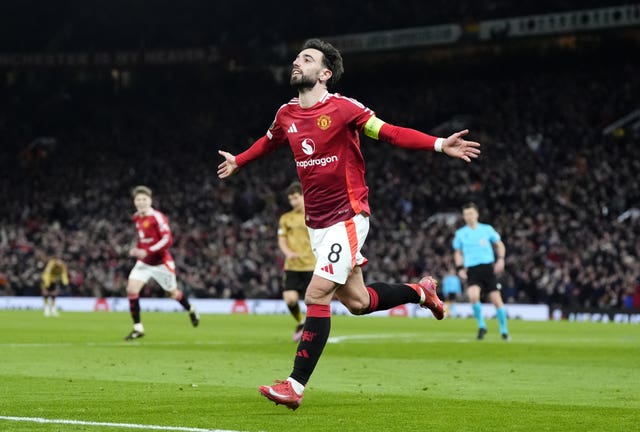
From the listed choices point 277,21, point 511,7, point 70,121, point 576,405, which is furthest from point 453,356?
point 70,121

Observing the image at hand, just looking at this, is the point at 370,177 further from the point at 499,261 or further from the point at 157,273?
the point at 157,273

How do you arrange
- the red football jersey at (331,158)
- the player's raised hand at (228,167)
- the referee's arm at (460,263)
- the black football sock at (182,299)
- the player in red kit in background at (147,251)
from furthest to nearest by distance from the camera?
the referee's arm at (460,263)
the black football sock at (182,299)
the player in red kit in background at (147,251)
the player's raised hand at (228,167)
the red football jersey at (331,158)

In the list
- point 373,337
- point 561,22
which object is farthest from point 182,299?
point 561,22

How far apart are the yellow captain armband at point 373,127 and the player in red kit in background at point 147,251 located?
11.1 meters

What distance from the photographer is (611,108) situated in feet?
146

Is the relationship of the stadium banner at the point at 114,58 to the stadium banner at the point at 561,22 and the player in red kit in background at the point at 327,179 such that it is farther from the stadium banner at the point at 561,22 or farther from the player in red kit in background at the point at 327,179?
the player in red kit in background at the point at 327,179

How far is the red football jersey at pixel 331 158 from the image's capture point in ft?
28.3

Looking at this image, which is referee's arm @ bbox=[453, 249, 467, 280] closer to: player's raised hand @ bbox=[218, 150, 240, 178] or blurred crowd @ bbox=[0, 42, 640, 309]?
player's raised hand @ bbox=[218, 150, 240, 178]

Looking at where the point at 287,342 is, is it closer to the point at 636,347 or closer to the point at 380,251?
the point at 636,347

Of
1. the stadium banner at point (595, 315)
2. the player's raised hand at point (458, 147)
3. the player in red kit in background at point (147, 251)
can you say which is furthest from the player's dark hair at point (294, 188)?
the stadium banner at point (595, 315)

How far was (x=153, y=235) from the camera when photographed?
64.3 feet

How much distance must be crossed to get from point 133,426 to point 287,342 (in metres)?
11.8

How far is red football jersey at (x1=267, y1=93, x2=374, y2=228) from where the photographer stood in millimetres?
8617

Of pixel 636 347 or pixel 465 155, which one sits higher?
pixel 465 155
